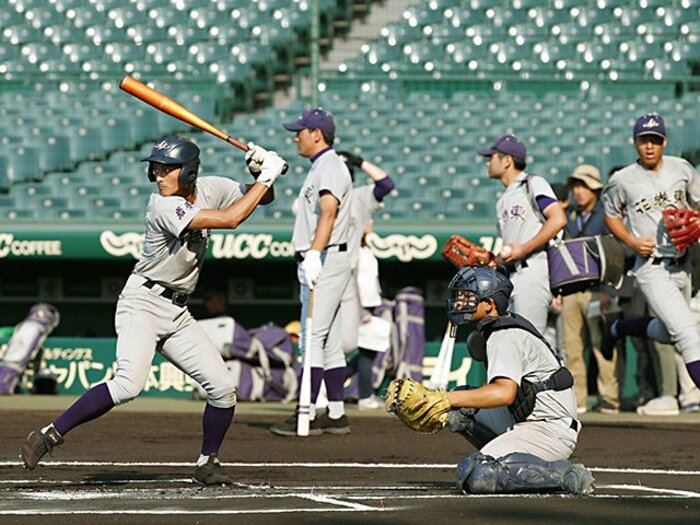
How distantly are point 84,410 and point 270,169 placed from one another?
4.26 feet

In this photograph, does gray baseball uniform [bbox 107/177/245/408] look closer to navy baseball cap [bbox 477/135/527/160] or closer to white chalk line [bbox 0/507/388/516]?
white chalk line [bbox 0/507/388/516]

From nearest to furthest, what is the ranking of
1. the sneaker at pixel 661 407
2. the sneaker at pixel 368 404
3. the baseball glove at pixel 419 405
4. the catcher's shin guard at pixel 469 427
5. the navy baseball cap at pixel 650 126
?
the baseball glove at pixel 419 405 → the catcher's shin guard at pixel 469 427 → the navy baseball cap at pixel 650 126 → the sneaker at pixel 661 407 → the sneaker at pixel 368 404

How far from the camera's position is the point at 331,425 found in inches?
367

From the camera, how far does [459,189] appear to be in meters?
14.3

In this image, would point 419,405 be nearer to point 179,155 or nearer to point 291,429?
point 179,155

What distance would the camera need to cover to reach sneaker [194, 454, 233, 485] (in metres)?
6.44

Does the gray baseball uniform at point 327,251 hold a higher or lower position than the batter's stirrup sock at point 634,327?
higher

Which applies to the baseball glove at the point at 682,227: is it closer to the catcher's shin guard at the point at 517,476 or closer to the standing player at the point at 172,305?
the standing player at the point at 172,305

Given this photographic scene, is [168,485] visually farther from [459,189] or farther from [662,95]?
[662,95]

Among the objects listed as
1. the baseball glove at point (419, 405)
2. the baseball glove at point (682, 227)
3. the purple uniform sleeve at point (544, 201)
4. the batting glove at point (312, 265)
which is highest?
the purple uniform sleeve at point (544, 201)

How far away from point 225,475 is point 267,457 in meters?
1.33

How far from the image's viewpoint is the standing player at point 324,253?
906 cm

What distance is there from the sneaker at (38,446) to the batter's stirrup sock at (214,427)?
25.1 inches

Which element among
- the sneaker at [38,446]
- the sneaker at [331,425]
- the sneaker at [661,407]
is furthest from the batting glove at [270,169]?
the sneaker at [661,407]
